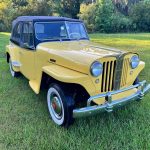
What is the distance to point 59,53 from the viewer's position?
13.7 ft

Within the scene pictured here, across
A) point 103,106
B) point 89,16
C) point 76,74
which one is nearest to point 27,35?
point 76,74

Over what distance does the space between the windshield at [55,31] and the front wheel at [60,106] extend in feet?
4.64

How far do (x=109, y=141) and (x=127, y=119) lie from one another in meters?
0.75

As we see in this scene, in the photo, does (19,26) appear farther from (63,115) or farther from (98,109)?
(98,109)

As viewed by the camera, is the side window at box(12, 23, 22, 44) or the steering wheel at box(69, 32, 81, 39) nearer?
the steering wheel at box(69, 32, 81, 39)

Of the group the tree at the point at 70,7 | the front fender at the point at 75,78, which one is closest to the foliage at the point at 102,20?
the tree at the point at 70,7

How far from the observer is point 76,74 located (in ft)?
12.1

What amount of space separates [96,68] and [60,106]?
0.90 meters

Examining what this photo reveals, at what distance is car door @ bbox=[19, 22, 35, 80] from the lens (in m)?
5.03

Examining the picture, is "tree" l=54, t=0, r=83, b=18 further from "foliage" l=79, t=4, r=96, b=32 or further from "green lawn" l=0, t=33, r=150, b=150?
"green lawn" l=0, t=33, r=150, b=150

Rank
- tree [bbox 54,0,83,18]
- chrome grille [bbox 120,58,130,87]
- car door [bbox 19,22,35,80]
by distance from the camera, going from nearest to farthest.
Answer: chrome grille [bbox 120,58,130,87] → car door [bbox 19,22,35,80] → tree [bbox 54,0,83,18]

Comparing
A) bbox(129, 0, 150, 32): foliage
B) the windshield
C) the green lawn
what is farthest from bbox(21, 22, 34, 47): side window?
bbox(129, 0, 150, 32): foliage

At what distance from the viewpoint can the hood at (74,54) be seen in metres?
3.65

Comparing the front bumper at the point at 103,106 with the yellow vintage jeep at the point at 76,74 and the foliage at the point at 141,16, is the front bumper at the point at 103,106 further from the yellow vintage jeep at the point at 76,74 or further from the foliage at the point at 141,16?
the foliage at the point at 141,16
